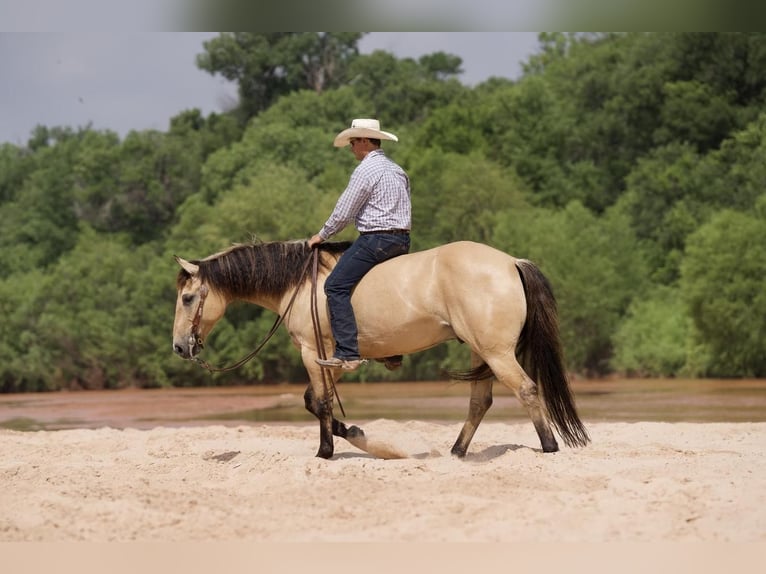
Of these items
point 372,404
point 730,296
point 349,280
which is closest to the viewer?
point 349,280

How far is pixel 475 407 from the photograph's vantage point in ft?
25.6

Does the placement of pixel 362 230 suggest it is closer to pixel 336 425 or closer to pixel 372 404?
pixel 336 425

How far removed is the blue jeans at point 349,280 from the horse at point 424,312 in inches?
3.6

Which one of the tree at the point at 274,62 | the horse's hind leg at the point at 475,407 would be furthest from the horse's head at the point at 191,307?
the tree at the point at 274,62

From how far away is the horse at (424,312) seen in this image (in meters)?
7.31

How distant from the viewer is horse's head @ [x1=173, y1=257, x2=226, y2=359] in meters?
8.16

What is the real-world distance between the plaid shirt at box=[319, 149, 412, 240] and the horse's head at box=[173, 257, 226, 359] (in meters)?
1.08

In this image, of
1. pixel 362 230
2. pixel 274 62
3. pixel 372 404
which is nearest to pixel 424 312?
pixel 362 230

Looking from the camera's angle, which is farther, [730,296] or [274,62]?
[274,62]

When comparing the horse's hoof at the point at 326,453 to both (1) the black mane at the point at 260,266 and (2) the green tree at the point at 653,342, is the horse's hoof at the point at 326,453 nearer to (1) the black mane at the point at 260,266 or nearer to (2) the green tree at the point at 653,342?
(1) the black mane at the point at 260,266

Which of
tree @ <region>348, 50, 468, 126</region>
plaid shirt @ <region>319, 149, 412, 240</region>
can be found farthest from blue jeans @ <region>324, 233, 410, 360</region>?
tree @ <region>348, 50, 468, 126</region>

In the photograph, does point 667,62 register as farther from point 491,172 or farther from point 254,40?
point 254,40

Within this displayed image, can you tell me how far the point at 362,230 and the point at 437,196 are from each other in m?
16.2

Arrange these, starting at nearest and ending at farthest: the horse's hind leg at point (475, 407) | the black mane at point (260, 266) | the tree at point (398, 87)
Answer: the horse's hind leg at point (475, 407) → the black mane at point (260, 266) → the tree at point (398, 87)
